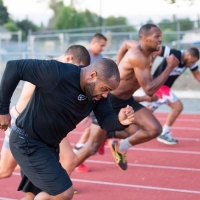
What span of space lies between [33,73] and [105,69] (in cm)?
58

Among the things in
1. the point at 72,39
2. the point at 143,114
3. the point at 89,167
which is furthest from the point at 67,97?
the point at 72,39

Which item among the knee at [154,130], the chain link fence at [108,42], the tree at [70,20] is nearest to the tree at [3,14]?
the tree at [70,20]

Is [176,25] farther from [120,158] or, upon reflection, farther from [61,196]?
[61,196]

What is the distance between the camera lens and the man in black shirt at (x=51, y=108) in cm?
418

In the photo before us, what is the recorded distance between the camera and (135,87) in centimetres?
730

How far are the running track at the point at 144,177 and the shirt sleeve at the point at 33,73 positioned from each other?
7.67 ft

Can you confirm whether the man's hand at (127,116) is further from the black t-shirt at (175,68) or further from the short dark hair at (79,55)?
the black t-shirt at (175,68)

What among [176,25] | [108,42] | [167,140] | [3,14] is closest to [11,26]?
[3,14]

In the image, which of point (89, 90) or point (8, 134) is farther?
point (8, 134)

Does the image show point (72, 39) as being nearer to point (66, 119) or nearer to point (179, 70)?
point (179, 70)

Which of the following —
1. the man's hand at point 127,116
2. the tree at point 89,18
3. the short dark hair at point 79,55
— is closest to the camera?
the man's hand at point 127,116

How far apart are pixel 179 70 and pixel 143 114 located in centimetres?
275

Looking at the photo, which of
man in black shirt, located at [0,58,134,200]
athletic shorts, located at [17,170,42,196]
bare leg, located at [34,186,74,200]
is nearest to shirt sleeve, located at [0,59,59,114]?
man in black shirt, located at [0,58,134,200]

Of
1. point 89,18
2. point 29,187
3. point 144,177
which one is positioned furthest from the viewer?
point 89,18
